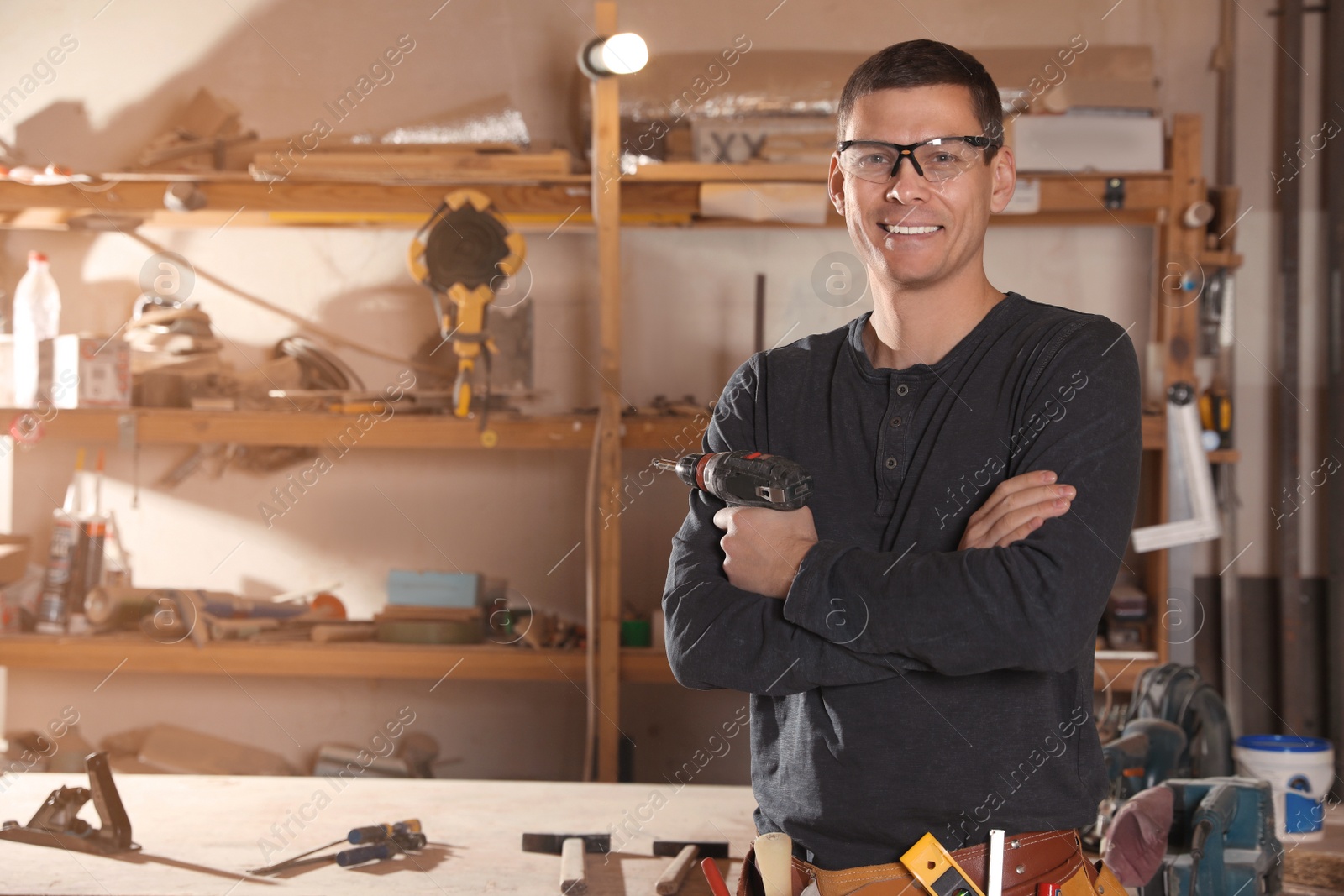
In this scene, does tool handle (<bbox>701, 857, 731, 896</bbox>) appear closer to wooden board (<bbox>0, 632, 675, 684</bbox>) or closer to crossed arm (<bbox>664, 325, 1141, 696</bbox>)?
crossed arm (<bbox>664, 325, 1141, 696</bbox>)

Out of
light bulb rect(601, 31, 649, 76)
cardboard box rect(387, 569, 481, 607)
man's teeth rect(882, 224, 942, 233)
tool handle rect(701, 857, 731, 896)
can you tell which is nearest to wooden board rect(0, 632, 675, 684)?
cardboard box rect(387, 569, 481, 607)

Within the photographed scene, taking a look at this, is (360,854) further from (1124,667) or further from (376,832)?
(1124,667)

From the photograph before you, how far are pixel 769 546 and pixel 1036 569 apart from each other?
27 centimetres

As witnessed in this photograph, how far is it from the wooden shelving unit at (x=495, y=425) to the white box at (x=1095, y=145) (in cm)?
4

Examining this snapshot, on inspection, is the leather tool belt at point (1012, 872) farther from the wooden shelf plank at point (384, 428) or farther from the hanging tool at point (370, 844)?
the wooden shelf plank at point (384, 428)

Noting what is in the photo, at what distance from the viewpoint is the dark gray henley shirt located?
3.38 ft

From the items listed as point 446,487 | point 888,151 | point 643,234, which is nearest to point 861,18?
point 643,234

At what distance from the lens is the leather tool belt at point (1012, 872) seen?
3.38 feet

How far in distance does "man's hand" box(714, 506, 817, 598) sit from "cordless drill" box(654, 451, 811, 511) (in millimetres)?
13

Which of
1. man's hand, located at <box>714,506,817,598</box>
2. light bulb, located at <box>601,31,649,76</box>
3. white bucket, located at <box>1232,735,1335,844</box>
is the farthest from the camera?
light bulb, located at <box>601,31,649,76</box>

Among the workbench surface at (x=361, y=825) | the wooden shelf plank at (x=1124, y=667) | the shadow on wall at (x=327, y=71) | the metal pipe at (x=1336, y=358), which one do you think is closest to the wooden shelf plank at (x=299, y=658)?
the workbench surface at (x=361, y=825)

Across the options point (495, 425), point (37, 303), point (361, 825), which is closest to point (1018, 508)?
point (361, 825)

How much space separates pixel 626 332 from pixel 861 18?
3.97ft

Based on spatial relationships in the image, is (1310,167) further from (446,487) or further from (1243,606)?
(446,487)
